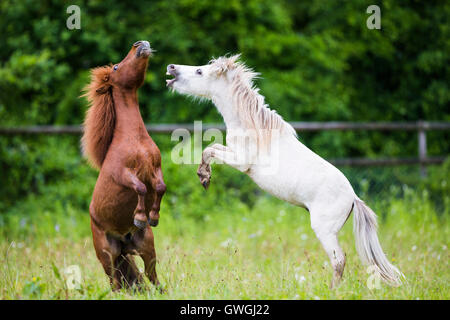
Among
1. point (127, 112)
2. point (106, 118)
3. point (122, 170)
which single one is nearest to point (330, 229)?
point (122, 170)

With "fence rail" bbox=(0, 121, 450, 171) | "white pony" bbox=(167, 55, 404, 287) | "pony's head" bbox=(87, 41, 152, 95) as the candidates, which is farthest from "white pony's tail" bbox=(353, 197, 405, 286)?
"fence rail" bbox=(0, 121, 450, 171)

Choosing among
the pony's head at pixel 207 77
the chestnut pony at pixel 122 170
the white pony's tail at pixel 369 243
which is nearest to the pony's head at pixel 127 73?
the chestnut pony at pixel 122 170

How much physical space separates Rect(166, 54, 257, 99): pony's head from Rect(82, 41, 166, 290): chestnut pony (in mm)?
262

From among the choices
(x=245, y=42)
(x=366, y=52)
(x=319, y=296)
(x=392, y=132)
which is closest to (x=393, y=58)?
(x=366, y=52)

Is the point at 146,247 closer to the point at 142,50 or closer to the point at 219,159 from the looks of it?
the point at 219,159

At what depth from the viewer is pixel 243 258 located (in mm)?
5238

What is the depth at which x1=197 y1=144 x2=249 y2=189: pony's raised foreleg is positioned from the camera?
3.41m

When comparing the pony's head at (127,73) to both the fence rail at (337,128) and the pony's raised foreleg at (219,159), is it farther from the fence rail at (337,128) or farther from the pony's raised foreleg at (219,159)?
the fence rail at (337,128)

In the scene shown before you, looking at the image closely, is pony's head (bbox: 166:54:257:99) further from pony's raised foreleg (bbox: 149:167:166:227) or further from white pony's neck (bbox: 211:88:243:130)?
pony's raised foreleg (bbox: 149:167:166:227)

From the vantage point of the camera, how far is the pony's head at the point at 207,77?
11.6ft

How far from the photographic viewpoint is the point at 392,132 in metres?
10.7

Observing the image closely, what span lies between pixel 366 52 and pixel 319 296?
8408 millimetres

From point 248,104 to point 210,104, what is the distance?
577 centimetres

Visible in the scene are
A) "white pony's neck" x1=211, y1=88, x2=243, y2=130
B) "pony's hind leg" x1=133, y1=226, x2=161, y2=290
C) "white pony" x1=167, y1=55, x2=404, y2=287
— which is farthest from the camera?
"white pony's neck" x1=211, y1=88, x2=243, y2=130
